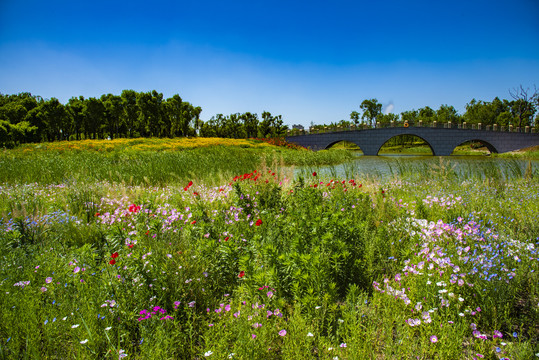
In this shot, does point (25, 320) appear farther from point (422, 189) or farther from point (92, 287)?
point (422, 189)

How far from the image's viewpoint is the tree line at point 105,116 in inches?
1582

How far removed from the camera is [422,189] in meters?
6.63

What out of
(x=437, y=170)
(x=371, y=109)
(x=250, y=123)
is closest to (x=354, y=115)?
(x=371, y=109)

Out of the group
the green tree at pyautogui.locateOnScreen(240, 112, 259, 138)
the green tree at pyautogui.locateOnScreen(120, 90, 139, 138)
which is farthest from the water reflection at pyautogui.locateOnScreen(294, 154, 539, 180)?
the green tree at pyautogui.locateOnScreen(240, 112, 259, 138)

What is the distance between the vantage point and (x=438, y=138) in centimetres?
4191

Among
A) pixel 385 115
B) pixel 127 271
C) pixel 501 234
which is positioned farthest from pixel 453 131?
pixel 127 271

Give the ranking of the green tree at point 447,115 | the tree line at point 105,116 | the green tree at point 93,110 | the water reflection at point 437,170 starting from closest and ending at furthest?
the water reflection at point 437,170 < the tree line at point 105,116 < the green tree at point 93,110 < the green tree at point 447,115

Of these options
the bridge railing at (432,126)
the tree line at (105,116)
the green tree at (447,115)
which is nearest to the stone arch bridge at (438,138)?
the bridge railing at (432,126)

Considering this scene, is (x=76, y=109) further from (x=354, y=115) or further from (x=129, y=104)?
Answer: (x=354, y=115)

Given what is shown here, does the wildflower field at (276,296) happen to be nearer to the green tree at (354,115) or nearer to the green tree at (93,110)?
the green tree at (93,110)

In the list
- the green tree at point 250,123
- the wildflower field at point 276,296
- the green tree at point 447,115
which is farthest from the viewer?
the green tree at point 447,115

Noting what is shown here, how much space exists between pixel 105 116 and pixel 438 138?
5300 centimetres

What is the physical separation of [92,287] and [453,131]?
48.5 metres

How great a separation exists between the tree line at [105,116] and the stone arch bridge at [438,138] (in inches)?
556
